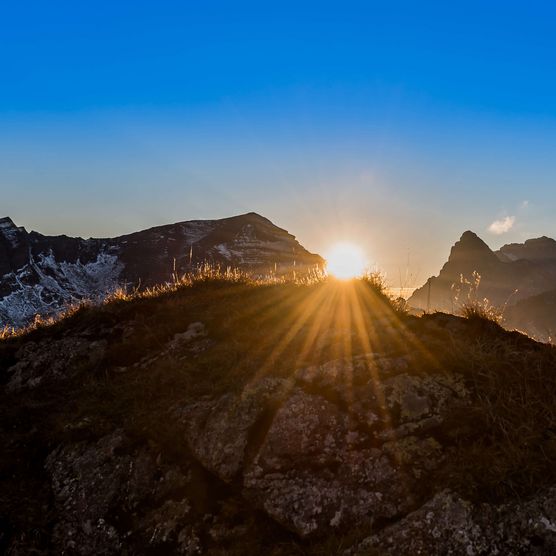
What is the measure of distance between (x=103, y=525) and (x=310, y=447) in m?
2.80

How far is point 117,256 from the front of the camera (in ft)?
548

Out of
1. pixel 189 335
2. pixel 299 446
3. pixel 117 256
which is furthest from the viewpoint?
pixel 117 256

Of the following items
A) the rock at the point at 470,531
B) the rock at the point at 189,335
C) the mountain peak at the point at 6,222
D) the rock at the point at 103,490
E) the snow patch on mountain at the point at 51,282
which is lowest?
the snow patch on mountain at the point at 51,282

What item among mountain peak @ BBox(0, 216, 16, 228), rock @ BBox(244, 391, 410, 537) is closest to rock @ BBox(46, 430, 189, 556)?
rock @ BBox(244, 391, 410, 537)

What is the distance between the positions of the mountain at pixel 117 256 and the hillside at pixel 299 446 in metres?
130

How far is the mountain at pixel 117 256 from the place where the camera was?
14384 cm

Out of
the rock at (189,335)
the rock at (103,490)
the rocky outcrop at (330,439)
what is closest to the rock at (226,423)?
the rocky outcrop at (330,439)

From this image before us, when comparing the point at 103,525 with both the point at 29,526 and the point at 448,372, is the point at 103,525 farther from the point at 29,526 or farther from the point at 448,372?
the point at 448,372

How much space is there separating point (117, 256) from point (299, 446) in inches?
6794

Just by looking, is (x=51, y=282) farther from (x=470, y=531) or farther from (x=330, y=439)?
(x=470, y=531)

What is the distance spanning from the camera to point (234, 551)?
16.3ft

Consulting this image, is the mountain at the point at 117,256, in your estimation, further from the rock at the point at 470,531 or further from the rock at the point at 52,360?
the rock at the point at 470,531

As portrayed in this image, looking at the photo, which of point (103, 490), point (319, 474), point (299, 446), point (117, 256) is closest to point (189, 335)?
point (103, 490)

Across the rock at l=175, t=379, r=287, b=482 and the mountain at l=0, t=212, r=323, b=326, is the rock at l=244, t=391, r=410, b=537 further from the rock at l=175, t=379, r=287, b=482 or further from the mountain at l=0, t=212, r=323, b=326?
the mountain at l=0, t=212, r=323, b=326
